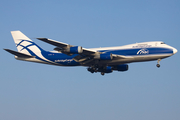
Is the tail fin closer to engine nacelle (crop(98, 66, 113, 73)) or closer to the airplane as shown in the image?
the airplane

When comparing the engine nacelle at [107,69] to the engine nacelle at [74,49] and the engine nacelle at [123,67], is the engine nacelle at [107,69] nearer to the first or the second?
the engine nacelle at [123,67]

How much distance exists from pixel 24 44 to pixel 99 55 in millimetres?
17622

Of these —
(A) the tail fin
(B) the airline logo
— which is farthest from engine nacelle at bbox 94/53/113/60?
(A) the tail fin

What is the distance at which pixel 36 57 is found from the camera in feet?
185

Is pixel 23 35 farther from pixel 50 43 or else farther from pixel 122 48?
pixel 122 48

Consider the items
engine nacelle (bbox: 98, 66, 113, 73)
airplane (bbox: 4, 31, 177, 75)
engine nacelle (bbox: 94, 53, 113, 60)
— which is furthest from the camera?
engine nacelle (bbox: 98, 66, 113, 73)

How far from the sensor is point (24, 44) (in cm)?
5816

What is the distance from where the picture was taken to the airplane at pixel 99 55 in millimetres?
48897

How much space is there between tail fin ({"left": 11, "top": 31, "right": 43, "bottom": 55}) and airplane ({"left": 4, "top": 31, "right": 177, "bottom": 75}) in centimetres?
22

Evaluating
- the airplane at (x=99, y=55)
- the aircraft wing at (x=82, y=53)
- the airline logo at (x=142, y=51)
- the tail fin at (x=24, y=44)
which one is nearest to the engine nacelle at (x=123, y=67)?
the airplane at (x=99, y=55)

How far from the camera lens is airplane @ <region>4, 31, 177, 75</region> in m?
48.9

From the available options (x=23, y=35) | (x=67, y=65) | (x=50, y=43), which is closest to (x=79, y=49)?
(x=50, y=43)

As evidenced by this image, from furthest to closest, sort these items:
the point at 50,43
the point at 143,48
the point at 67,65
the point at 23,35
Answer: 1. the point at 23,35
2. the point at 67,65
3. the point at 143,48
4. the point at 50,43

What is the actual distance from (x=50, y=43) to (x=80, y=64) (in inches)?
384
